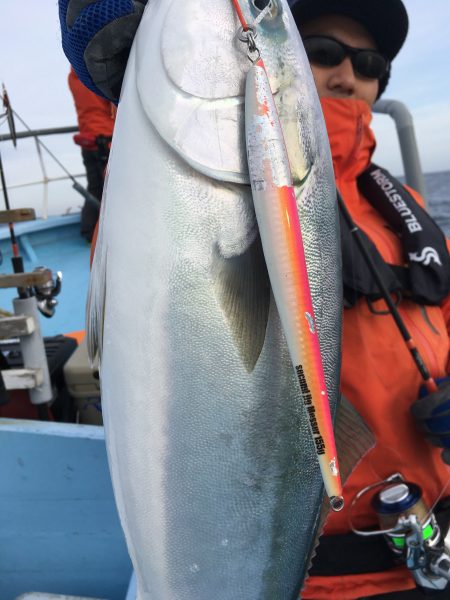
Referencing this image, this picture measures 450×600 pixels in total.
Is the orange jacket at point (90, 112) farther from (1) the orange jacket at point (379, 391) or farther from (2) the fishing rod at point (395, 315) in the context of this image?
(2) the fishing rod at point (395, 315)

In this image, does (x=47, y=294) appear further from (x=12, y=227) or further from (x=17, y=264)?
(x=12, y=227)

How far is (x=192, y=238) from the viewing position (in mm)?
800

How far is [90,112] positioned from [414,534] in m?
4.06

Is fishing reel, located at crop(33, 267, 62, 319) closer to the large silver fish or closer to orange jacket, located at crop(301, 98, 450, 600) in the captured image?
orange jacket, located at crop(301, 98, 450, 600)

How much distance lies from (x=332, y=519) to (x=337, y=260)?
93 cm

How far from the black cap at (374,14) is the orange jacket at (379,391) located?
0.26 meters

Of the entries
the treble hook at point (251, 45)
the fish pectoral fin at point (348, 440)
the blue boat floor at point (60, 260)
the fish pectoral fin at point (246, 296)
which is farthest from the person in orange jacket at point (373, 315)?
the blue boat floor at point (60, 260)

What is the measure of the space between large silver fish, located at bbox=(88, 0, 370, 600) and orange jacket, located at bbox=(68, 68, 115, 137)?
3.66 metres

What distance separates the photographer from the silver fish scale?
2.61 feet

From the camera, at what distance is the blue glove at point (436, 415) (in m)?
1.42

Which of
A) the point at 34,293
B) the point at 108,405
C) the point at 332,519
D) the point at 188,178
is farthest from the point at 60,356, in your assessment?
the point at 188,178

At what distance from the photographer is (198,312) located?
819 millimetres

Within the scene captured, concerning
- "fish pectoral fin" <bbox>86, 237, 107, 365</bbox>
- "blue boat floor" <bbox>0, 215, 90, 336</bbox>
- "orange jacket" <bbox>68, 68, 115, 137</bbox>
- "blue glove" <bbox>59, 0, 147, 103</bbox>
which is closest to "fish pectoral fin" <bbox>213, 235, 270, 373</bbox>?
"fish pectoral fin" <bbox>86, 237, 107, 365</bbox>

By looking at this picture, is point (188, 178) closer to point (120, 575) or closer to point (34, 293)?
point (120, 575)
